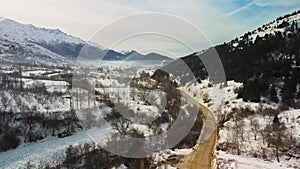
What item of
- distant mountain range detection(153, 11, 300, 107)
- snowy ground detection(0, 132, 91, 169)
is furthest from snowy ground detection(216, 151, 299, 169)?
distant mountain range detection(153, 11, 300, 107)

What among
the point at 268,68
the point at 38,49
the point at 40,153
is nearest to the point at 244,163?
the point at 40,153

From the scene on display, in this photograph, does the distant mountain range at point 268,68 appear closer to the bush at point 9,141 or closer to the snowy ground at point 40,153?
the snowy ground at point 40,153

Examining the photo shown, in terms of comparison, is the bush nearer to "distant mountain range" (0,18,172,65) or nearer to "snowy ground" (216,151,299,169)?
"distant mountain range" (0,18,172,65)

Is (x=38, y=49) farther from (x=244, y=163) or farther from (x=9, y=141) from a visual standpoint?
(x=244, y=163)

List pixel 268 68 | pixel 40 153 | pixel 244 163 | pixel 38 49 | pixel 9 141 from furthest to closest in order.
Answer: pixel 38 49 → pixel 268 68 → pixel 9 141 → pixel 40 153 → pixel 244 163

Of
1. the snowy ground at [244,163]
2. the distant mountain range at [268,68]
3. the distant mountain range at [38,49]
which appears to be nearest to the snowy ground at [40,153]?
the distant mountain range at [38,49]

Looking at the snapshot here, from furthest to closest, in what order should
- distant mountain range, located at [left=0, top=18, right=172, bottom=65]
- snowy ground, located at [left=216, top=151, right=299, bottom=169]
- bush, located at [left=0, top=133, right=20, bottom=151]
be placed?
1. distant mountain range, located at [left=0, top=18, right=172, bottom=65]
2. bush, located at [left=0, top=133, right=20, bottom=151]
3. snowy ground, located at [left=216, top=151, right=299, bottom=169]
